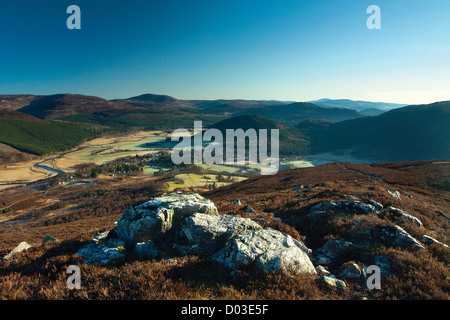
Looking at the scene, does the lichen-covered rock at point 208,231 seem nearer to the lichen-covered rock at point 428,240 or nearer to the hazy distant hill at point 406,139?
the lichen-covered rock at point 428,240

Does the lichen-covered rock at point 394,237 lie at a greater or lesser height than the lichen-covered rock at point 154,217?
lesser

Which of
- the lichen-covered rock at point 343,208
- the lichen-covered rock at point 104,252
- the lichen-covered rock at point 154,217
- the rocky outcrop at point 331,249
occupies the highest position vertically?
the lichen-covered rock at point 154,217

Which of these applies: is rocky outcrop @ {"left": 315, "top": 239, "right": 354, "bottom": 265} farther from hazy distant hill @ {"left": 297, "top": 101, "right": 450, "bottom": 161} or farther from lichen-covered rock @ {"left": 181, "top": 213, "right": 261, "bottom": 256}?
hazy distant hill @ {"left": 297, "top": 101, "right": 450, "bottom": 161}

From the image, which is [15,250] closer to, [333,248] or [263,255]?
[263,255]

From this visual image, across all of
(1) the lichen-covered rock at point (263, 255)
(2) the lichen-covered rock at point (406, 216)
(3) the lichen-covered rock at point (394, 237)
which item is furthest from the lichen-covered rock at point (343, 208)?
(1) the lichen-covered rock at point (263, 255)

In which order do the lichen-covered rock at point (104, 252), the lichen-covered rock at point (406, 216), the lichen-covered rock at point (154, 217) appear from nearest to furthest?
the lichen-covered rock at point (104, 252) → the lichen-covered rock at point (154, 217) → the lichen-covered rock at point (406, 216)

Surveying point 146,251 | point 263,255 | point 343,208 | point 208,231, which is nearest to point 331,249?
point 263,255

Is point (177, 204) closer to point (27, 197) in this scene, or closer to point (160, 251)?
point (160, 251)

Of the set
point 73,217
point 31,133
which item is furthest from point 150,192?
point 31,133
